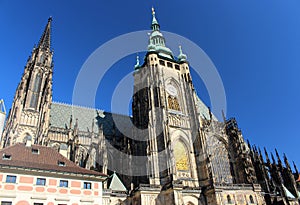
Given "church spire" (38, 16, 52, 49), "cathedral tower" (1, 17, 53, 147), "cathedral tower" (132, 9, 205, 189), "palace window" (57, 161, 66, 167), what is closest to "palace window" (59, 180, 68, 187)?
"palace window" (57, 161, 66, 167)

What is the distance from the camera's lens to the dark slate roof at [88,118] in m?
44.4

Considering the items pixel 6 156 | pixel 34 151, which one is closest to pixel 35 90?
pixel 34 151

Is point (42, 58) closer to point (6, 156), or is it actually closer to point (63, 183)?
Answer: point (6, 156)

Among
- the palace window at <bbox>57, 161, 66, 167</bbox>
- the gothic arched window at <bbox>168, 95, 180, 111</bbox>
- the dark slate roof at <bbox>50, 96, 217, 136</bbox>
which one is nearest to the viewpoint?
the palace window at <bbox>57, 161, 66, 167</bbox>

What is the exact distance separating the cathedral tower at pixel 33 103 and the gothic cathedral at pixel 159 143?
5.5 inches

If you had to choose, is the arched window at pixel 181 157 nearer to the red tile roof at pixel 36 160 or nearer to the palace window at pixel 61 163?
the red tile roof at pixel 36 160

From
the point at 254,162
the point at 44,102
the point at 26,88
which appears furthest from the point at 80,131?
the point at 254,162

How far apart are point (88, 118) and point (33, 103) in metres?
12.1

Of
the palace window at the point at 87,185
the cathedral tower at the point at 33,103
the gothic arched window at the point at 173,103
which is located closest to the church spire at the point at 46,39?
the cathedral tower at the point at 33,103

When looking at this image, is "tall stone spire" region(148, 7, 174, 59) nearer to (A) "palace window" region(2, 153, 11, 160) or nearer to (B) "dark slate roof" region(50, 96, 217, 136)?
(B) "dark slate roof" region(50, 96, 217, 136)

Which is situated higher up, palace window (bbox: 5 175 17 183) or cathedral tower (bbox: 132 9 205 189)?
cathedral tower (bbox: 132 9 205 189)

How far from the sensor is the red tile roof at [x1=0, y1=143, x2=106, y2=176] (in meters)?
19.2

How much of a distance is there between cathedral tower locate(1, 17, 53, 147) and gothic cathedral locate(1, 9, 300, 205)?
14 cm

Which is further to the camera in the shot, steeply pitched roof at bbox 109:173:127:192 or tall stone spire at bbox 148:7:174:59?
tall stone spire at bbox 148:7:174:59
